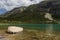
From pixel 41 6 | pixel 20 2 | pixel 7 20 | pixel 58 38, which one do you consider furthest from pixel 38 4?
pixel 58 38

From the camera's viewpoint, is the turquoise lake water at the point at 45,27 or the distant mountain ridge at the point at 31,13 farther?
the distant mountain ridge at the point at 31,13

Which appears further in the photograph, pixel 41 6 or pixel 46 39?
pixel 41 6

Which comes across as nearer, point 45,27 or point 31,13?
point 45,27

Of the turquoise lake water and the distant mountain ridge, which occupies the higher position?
the distant mountain ridge

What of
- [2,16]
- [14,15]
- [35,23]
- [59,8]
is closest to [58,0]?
[59,8]

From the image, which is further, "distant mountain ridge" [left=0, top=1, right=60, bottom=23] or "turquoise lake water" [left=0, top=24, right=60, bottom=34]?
"distant mountain ridge" [left=0, top=1, right=60, bottom=23]

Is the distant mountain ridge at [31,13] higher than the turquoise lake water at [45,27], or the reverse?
the distant mountain ridge at [31,13]

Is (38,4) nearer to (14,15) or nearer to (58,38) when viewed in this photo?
(14,15)

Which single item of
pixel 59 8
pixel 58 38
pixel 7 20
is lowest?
pixel 58 38

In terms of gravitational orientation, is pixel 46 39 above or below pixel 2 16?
below

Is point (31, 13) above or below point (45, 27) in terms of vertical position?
above
